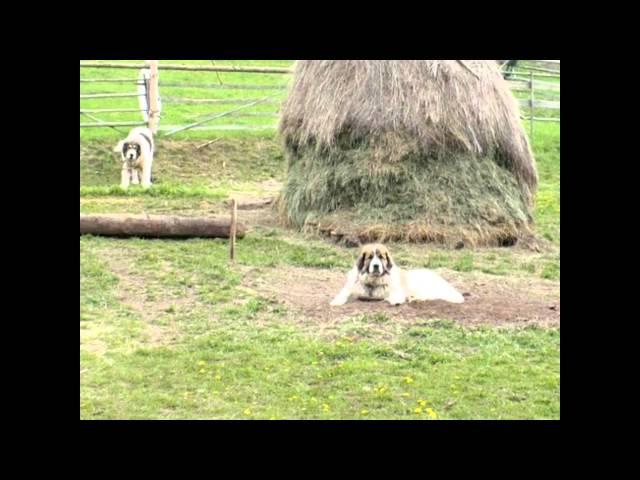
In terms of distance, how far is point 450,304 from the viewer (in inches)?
362

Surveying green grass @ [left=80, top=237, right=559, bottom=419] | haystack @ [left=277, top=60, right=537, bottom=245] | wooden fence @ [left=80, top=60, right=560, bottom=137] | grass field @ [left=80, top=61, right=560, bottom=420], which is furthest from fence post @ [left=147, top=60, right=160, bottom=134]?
green grass @ [left=80, top=237, right=559, bottom=419]

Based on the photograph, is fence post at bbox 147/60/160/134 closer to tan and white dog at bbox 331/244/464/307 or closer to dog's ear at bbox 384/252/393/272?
tan and white dog at bbox 331/244/464/307

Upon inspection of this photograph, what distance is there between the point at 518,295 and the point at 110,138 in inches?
508

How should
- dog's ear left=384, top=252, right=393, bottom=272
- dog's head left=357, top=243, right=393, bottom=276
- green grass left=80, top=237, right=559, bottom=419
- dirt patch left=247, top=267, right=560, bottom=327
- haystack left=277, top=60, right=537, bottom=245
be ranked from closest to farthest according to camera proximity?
green grass left=80, top=237, right=559, bottom=419
dirt patch left=247, top=267, right=560, bottom=327
dog's head left=357, top=243, right=393, bottom=276
dog's ear left=384, top=252, right=393, bottom=272
haystack left=277, top=60, right=537, bottom=245

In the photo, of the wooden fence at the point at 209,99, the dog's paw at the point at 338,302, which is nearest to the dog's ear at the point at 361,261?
the dog's paw at the point at 338,302

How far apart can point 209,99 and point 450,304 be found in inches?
735

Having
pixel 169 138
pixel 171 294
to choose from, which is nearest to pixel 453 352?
pixel 171 294

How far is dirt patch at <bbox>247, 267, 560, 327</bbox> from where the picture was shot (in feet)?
28.9

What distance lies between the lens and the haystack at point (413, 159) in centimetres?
1308

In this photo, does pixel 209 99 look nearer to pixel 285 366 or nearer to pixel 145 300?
pixel 145 300

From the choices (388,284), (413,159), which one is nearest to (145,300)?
(388,284)

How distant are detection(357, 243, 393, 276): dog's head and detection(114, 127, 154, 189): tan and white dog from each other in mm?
8317

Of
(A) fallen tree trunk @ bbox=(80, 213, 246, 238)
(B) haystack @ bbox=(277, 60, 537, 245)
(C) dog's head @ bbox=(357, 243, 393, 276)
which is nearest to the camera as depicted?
(C) dog's head @ bbox=(357, 243, 393, 276)

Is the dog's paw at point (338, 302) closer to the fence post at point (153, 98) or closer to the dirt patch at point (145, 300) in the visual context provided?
the dirt patch at point (145, 300)
